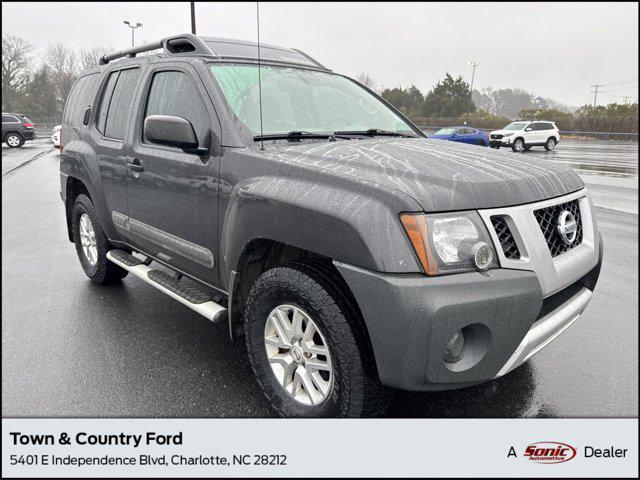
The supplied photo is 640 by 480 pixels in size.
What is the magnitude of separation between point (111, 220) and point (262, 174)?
2.16 meters

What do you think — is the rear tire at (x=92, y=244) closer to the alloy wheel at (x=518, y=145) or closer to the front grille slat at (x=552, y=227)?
the front grille slat at (x=552, y=227)

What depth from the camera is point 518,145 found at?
26.0m

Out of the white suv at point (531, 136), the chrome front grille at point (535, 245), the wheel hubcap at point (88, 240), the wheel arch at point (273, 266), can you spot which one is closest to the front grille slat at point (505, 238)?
the chrome front grille at point (535, 245)

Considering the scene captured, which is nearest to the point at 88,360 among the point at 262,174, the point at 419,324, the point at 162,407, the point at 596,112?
the point at 162,407

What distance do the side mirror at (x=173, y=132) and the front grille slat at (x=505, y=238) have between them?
5.46ft

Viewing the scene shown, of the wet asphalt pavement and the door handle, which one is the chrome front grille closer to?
the wet asphalt pavement

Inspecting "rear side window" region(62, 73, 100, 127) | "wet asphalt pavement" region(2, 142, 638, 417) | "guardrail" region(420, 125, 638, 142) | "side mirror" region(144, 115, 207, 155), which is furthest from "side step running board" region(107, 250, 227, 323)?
"guardrail" region(420, 125, 638, 142)

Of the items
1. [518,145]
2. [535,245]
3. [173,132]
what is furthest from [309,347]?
[518,145]

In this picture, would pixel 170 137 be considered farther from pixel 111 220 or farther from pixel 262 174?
pixel 111 220

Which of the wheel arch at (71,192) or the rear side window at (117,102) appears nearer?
the rear side window at (117,102)

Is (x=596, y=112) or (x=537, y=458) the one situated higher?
(x=596, y=112)

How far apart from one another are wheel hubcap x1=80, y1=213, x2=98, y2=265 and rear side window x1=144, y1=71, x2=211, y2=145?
159 cm

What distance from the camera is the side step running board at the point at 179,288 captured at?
2.84m

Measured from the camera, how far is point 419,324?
1.82 m
